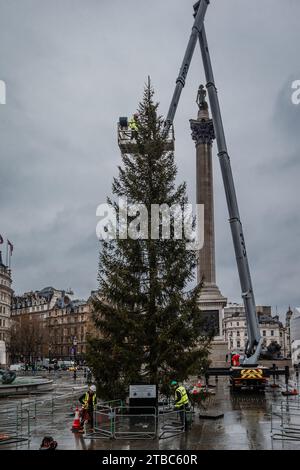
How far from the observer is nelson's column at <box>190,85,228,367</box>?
176ft

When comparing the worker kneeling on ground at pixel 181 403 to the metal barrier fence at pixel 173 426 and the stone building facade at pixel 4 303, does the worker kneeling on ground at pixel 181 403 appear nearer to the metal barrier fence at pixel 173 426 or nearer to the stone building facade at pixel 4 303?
the metal barrier fence at pixel 173 426

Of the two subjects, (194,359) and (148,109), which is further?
(148,109)

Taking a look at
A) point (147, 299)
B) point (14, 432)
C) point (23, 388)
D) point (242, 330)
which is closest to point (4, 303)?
point (23, 388)

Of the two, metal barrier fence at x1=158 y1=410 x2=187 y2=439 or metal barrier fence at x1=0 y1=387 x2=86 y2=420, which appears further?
metal barrier fence at x1=0 y1=387 x2=86 y2=420

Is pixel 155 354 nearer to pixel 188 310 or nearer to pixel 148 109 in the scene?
pixel 188 310

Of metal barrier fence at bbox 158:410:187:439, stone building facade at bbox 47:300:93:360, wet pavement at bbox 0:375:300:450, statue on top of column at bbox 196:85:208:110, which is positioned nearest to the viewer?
wet pavement at bbox 0:375:300:450

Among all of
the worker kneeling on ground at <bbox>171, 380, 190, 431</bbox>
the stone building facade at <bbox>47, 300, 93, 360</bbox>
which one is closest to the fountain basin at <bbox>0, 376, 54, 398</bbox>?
the worker kneeling on ground at <bbox>171, 380, 190, 431</bbox>

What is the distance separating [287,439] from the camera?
16.3 metres

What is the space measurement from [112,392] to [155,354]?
209 centimetres

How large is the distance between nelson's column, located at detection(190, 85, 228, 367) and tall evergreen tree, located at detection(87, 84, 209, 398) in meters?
28.6

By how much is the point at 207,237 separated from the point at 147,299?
36862 mm

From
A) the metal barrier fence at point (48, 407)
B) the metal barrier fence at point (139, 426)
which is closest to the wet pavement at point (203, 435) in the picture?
the metal barrier fence at point (48, 407)

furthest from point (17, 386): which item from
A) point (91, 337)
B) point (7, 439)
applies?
point (7, 439)

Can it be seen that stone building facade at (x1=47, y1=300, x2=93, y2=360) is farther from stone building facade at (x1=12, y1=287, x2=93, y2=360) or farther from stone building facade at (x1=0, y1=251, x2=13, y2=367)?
stone building facade at (x1=0, y1=251, x2=13, y2=367)
